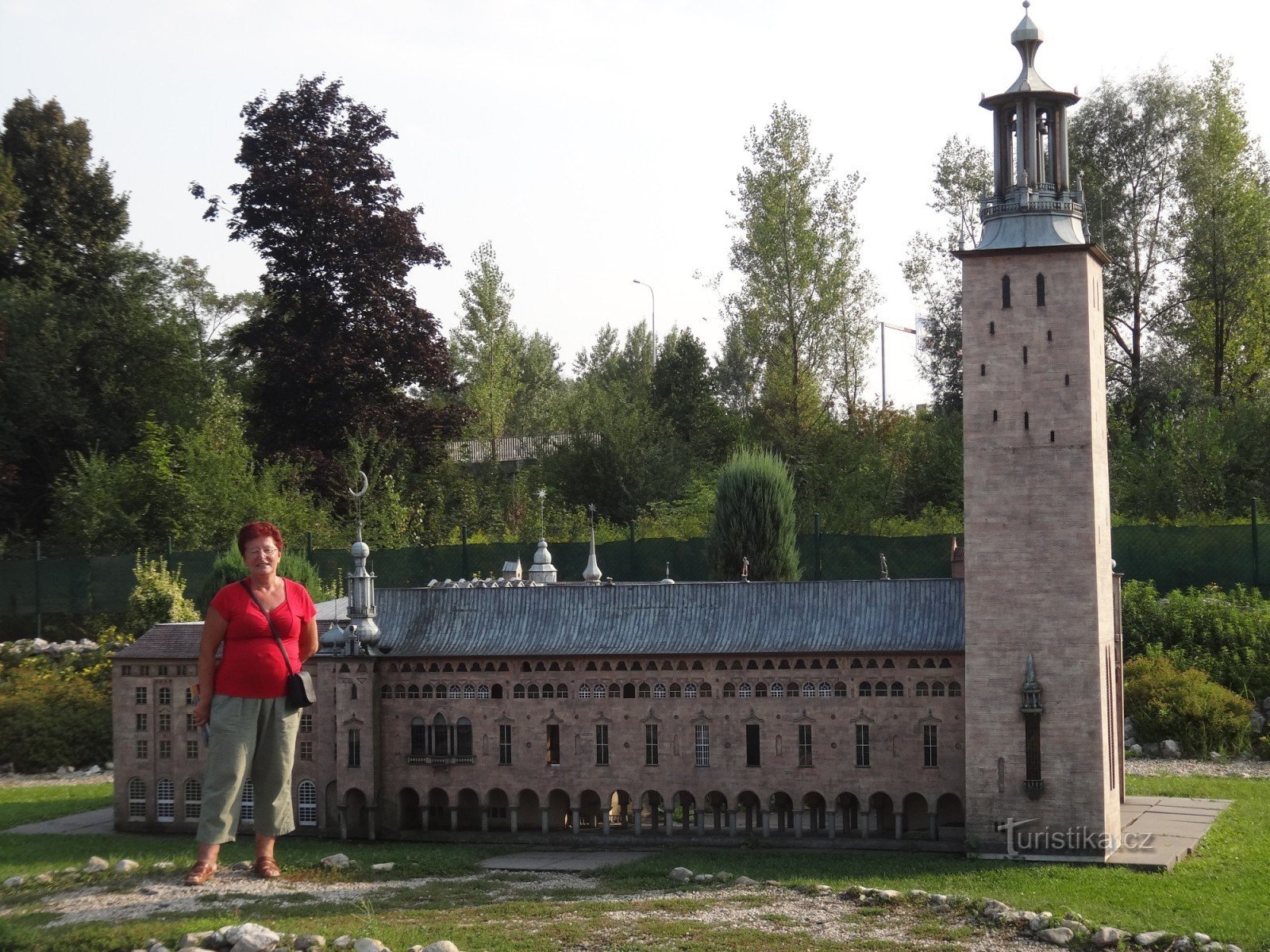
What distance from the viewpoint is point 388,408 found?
1855 inches

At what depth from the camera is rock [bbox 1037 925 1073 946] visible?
15992 millimetres

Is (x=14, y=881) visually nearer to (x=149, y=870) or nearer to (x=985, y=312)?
(x=149, y=870)

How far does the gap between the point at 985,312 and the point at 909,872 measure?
303 inches

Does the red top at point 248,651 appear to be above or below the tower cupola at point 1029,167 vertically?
below

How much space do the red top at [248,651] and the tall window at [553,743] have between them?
9016 mm

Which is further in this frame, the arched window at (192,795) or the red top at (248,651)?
the arched window at (192,795)

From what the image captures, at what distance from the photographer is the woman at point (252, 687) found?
14.7m

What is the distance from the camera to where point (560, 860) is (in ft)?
70.5

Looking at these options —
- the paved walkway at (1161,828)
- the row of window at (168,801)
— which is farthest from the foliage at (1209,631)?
the row of window at (168,801)

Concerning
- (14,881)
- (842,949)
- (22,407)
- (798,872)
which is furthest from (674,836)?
(22,407)

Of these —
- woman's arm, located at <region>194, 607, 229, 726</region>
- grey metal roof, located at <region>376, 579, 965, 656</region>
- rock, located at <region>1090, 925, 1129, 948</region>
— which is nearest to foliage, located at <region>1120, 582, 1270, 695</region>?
grey metal roof, located at <region>376, 579, 965, 656</region>

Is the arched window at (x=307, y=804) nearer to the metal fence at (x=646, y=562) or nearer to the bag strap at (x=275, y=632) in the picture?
the bag strap at (x=275, y=632)

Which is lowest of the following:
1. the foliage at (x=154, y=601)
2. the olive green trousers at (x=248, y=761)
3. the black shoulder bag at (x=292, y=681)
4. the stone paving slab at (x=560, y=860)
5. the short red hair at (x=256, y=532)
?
the stone paving slab at (x=560, y=860)

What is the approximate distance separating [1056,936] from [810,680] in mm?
6977
